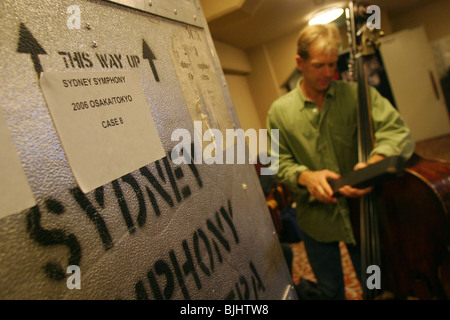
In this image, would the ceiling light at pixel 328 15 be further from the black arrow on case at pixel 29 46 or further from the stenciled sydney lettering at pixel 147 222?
the black arrow on case at pixel 29 46

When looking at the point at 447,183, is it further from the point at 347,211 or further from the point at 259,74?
the point at 259,74

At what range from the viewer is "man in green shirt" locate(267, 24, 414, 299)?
121 centimetres

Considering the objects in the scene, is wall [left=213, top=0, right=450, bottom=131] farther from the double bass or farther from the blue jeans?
the blue jeans

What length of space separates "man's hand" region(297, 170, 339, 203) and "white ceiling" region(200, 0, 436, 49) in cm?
179

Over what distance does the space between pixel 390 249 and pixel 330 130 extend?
2.11 ft

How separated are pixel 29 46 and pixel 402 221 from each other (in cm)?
148

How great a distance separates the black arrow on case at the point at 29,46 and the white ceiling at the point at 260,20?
91.4 inches

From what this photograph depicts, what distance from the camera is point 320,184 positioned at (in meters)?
1.12

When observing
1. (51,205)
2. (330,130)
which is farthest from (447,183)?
(51,205)

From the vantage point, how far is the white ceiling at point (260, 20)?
2576 mm
